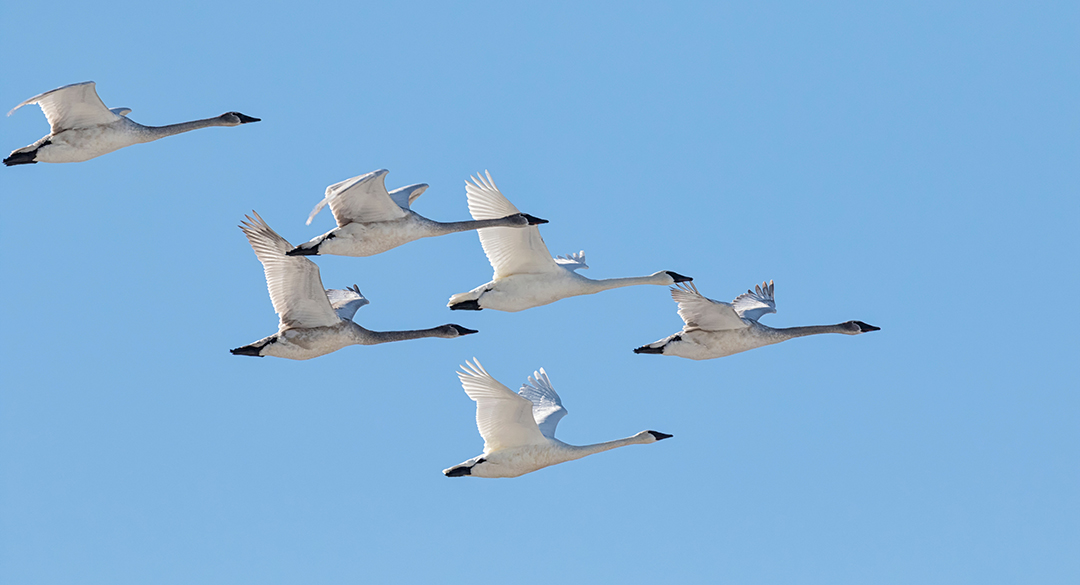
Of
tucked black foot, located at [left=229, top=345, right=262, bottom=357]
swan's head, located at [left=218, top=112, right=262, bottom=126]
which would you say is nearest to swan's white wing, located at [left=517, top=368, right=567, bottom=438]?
tucked black foot, located at [left=229, top=345, right=262, bottom=357]

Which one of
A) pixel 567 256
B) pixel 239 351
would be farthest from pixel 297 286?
pixel 567 256

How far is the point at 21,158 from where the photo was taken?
39.8 metres

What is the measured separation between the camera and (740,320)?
40188mm

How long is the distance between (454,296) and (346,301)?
3.35 metres

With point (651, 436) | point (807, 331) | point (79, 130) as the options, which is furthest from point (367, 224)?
point (807, 331)

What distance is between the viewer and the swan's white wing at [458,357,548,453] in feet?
123

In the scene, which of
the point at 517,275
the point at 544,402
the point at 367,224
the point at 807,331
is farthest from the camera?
the point at 544,402

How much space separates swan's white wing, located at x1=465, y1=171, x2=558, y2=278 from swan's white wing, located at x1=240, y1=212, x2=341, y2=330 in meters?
4.30

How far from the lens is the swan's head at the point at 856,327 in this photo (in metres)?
42.4

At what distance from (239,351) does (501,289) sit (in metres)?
6.26

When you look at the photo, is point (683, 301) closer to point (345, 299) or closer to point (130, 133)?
point (345, 299)

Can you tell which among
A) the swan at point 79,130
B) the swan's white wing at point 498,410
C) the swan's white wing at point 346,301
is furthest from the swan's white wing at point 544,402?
the swan at point 79,130

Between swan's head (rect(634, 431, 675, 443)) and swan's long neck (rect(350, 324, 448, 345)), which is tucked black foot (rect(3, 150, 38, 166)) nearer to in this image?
swan's long neck (rect(350, 324, 448, 345))

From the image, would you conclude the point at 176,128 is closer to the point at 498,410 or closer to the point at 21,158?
the point at 21,158
